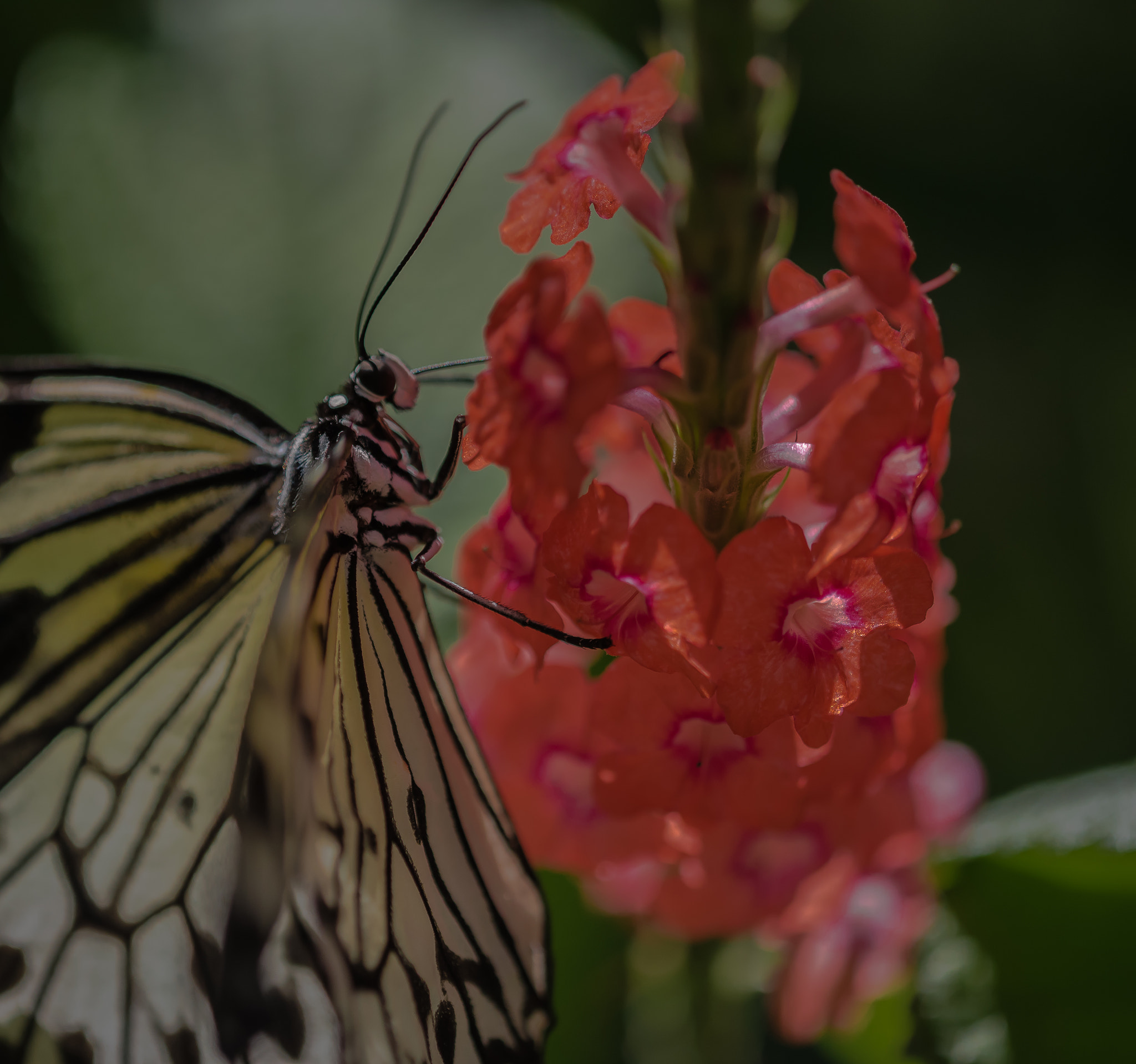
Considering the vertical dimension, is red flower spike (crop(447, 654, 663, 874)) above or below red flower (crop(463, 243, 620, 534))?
below

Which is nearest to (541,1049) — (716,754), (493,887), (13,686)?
(493,887)

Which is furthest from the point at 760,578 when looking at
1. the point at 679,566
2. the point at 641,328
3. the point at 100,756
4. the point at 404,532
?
the point at 100,756

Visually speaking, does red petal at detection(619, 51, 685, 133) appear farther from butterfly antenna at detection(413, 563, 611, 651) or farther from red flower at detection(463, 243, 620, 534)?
butterfly antenna at detection(413, 563, 611, 651)

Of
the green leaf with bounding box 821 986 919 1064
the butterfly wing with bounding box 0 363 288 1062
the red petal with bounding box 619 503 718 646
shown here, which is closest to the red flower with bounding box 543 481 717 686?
the red petal with bounding box 619 503 718 646

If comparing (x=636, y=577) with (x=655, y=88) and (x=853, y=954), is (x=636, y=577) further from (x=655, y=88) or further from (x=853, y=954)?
(x=853, y=954)

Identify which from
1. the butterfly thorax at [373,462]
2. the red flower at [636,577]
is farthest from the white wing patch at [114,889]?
the red flower at [636,577]

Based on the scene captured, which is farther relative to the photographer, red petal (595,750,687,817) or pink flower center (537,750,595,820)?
pink flower center (537,750,595,820)

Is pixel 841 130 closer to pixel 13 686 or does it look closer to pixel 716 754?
pixel 716 754

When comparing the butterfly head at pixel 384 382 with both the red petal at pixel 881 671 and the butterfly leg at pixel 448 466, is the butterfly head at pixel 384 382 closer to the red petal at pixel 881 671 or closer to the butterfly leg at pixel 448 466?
the butterfly leg at pixel 448 466
